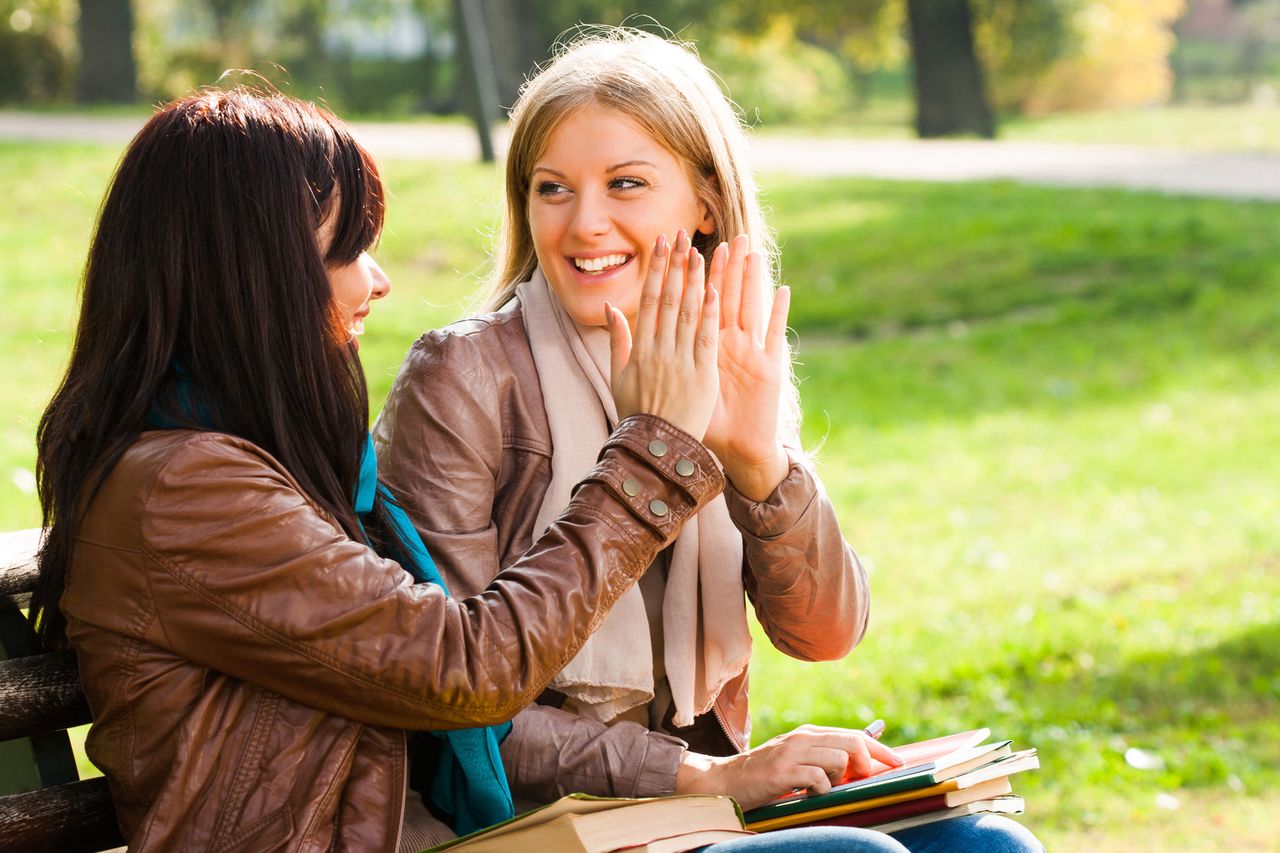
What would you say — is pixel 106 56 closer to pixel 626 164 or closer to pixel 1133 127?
pixel 1133 127

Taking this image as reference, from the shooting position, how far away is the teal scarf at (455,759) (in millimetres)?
2330

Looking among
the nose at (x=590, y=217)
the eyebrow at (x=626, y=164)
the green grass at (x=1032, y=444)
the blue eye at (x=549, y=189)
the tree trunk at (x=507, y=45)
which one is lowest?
the green grass at (x=1032, y=444)

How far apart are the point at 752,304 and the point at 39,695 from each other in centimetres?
127

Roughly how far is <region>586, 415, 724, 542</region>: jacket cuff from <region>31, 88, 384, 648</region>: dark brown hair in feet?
1.27

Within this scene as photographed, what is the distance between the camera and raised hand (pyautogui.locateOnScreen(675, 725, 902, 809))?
249 centimetres

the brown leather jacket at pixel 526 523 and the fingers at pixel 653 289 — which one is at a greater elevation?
the fingers at pixel 653 289

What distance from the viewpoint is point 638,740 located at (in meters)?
2.57

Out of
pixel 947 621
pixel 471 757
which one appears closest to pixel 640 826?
pixel 471 757

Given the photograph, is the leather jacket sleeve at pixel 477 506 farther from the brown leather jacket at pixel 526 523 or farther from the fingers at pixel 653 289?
the fingers at pixel 653 289

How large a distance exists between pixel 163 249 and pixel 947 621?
474 cm

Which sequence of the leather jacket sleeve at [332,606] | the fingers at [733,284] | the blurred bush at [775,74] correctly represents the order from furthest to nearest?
1. the blurred bush at [775,74]
2. the fingers at [733,284]
3. the leather jacket sleeve at [332,606]

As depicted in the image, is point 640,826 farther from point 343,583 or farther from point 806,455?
point 806,455

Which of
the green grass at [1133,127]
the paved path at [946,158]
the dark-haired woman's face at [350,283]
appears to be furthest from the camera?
the green grass at [1133,127]

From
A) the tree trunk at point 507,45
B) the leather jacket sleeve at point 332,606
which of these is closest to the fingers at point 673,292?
the leather jacket sleeve at point 332,606
